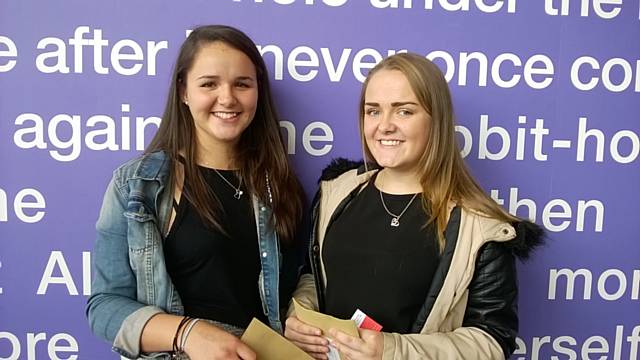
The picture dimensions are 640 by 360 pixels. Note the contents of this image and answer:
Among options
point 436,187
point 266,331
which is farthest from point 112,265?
point 436,187

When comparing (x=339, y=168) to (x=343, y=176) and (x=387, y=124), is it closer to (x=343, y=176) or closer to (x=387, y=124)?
(x=343, y=176)

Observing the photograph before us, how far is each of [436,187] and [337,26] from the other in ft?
2.19

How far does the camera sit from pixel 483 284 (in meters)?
1.21

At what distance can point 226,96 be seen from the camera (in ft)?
4.27

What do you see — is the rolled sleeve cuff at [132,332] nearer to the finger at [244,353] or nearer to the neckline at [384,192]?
the finger at [244,353]

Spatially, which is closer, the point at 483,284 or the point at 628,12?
the point at 483,284

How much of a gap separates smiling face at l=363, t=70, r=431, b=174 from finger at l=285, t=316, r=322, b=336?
0.43 meters

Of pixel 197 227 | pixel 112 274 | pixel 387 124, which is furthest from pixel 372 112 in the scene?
pixel 112 274

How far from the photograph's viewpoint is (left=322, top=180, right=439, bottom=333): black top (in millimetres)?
1256

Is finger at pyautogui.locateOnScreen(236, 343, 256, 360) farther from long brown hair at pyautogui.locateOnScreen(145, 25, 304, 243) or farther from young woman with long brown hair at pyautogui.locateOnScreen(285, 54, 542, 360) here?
long brown hair at pyautogui.locateOnScreen(145, 25, 304, 243)

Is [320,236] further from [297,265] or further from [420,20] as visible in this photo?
[420,20]

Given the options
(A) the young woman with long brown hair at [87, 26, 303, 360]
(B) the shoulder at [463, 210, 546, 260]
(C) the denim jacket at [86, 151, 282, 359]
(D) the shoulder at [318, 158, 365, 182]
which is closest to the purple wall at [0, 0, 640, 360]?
(D) the shoulder at [318, 158, 365, 182]

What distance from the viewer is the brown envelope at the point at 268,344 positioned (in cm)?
120

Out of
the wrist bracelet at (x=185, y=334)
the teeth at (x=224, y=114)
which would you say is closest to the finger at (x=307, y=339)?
the wrist bracelet at (x=185, y=334)
